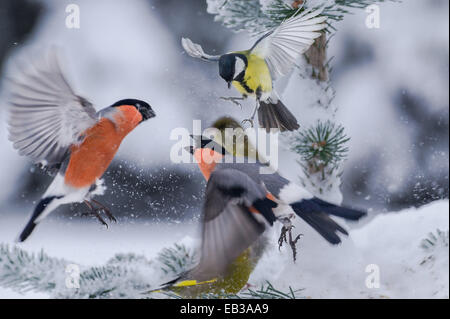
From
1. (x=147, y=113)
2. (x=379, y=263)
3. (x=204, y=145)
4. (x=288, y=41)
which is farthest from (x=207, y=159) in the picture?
(x=379, y=263)

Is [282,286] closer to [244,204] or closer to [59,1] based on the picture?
[244,204]

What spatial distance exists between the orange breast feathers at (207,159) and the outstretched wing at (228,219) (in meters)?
0.03

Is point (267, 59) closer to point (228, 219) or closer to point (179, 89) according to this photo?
point (179, 89)

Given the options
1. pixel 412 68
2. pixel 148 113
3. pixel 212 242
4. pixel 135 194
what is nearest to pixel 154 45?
pixel 148 113

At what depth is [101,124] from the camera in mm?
757

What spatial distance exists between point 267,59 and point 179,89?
6.2 inches

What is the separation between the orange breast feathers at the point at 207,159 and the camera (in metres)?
0.76

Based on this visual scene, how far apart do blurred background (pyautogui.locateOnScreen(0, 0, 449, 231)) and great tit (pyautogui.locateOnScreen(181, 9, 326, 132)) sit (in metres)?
0.02

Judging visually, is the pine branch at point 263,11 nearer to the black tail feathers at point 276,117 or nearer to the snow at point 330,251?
the black tail feathers at point 276,117

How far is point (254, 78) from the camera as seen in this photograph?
2.58 ft

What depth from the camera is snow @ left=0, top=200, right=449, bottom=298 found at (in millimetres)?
795

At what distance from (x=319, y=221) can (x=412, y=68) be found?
0.38m

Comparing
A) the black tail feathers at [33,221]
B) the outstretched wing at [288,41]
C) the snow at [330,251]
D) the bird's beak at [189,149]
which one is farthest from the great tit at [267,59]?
the black tail feathers at [33,221]

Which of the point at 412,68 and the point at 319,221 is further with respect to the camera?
the point at 412,68
